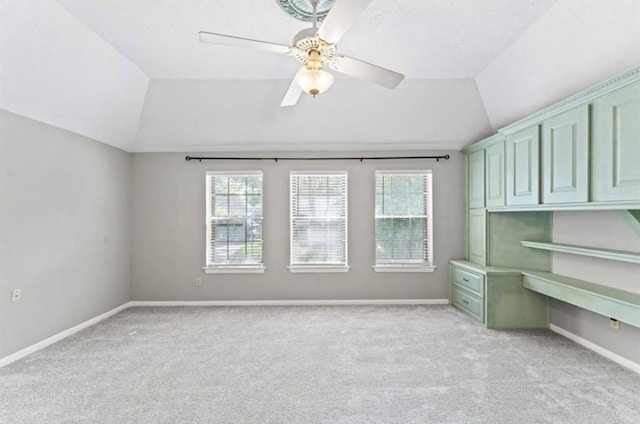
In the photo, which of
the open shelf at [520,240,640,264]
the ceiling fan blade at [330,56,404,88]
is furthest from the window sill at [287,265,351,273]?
the ceiling fan blade at [330,56,404,88]

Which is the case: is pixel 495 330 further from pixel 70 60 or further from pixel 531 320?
Result: pixel 70 60

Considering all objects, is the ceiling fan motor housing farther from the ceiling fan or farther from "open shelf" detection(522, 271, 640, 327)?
"open shelf" detection(522, 271, 640, 327)

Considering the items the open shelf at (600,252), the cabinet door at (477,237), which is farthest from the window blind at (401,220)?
the open shelf at (600,252)

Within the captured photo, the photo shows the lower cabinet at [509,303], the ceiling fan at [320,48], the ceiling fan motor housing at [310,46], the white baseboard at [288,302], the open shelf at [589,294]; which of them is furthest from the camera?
the white baseboard at [288,302]

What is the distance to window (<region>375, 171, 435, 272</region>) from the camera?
4496 millimetres

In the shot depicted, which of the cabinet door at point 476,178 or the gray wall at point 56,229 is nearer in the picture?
the gray wall at point 56,229

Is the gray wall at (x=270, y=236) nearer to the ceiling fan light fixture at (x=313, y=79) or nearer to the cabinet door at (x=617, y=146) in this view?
the cabinet door at (x=617, y=146)

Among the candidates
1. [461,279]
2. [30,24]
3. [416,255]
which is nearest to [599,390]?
[461,279]

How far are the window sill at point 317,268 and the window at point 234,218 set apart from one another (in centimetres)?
56

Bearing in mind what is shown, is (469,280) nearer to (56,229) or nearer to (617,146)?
(617,146)

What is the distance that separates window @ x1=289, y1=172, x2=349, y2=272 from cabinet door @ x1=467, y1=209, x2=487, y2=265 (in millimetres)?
1809

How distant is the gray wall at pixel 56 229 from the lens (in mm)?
2707

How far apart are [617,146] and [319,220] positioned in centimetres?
326

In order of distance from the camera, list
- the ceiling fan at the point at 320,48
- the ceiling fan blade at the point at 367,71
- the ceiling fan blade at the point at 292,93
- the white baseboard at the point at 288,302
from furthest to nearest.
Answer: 1. the white baseboard at the point at 288,302
2. the ceiling fan blade at the point at 292,93
3. the ceiling fan blade at the point at 367,71
4. the ceiling fan at the point at 320,48
